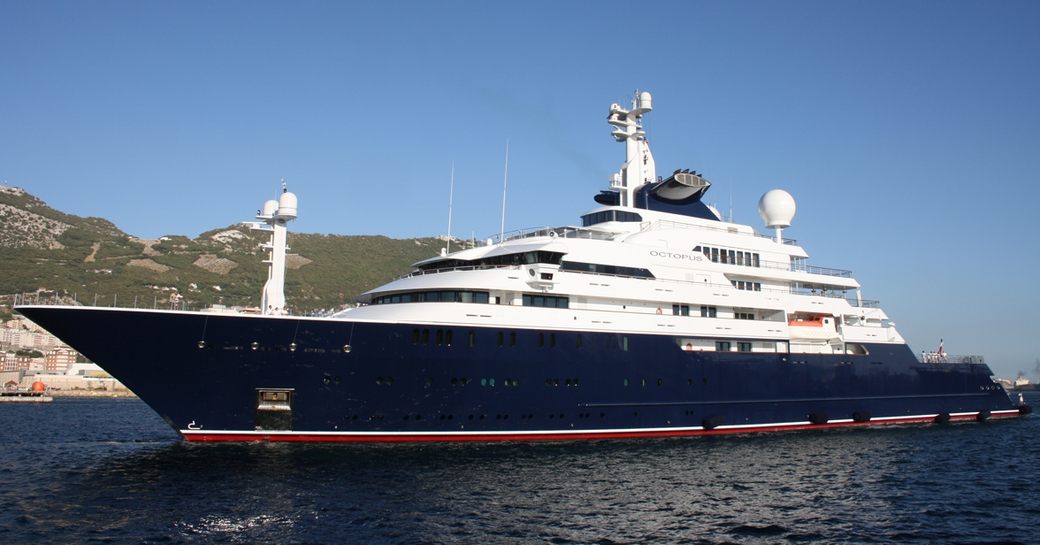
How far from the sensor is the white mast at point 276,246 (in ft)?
81.0

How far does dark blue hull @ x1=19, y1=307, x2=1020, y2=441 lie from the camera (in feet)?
69.5

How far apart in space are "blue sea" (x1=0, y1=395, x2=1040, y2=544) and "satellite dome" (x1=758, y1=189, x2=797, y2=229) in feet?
42.5

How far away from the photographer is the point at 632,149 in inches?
1356

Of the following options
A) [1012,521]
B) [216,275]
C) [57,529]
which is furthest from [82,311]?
[216,275]

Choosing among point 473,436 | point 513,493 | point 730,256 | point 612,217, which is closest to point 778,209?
point 730,256

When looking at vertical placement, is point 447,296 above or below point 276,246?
below

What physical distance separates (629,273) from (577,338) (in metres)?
4.34

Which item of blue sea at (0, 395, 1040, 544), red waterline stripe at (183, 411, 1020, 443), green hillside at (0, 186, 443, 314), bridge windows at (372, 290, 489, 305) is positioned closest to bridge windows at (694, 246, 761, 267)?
Answer: red waterline stripe at (183, 411, 1020, 443)

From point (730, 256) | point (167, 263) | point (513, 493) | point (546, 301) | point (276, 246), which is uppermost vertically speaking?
point (167, 263)

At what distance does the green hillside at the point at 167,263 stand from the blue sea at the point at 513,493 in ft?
206

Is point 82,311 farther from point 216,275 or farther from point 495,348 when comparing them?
point 216,275

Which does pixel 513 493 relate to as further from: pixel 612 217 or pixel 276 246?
pixel 612 217

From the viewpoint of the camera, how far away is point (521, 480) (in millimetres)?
18797

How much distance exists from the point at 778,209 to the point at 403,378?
21.7 m
